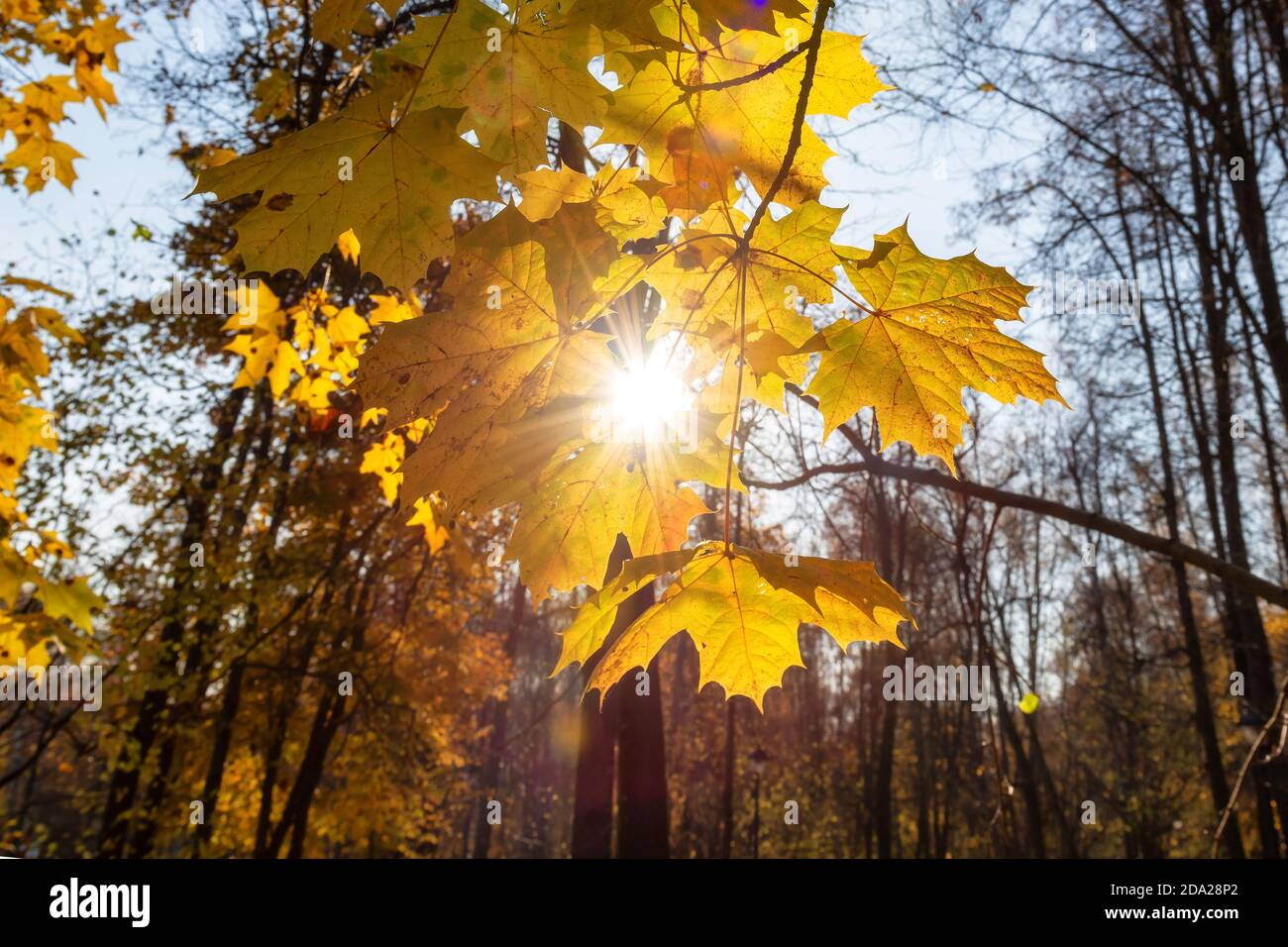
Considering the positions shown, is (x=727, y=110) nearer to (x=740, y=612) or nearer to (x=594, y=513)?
(x=594, y=513)

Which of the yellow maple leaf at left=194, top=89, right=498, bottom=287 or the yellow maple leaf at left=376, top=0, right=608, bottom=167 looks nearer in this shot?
the yellow maple leaf at left=194, top=89, right=498, bottom=287

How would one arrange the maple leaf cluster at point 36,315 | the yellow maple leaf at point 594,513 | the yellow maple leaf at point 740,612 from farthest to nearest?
1. the maple leaf cluster at point 36,315
2. the yellow maple leaf at point 594,513
3. the yellow maple leaf at point 740,612

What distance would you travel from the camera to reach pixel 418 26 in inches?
49.4

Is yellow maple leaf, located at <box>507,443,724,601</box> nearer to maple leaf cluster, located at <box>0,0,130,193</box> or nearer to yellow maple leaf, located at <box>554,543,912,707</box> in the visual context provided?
yellow maple leaf, located at <box>554,543,912,707</box>

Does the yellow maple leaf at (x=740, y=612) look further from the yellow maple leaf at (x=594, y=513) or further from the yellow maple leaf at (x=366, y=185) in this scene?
the yellow maple leaf at (x=366, y=185)

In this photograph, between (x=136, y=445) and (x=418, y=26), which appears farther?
(x=136, y=445)

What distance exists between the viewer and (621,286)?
3.90 ft

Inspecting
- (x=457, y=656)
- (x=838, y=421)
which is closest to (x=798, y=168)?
(x=838, y=421)

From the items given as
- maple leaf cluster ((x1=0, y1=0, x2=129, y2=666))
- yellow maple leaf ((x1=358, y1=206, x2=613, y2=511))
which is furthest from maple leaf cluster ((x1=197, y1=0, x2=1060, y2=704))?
maple leaf cluster ((x1=0, y1=0, x2=129, y2=666))

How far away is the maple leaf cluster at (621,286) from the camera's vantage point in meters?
1.08

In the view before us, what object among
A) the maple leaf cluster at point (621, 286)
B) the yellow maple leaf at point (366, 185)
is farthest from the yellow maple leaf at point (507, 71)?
the yellow maple leaf at point (366, 185)

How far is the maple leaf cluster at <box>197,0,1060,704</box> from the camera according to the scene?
1077 millimetres
